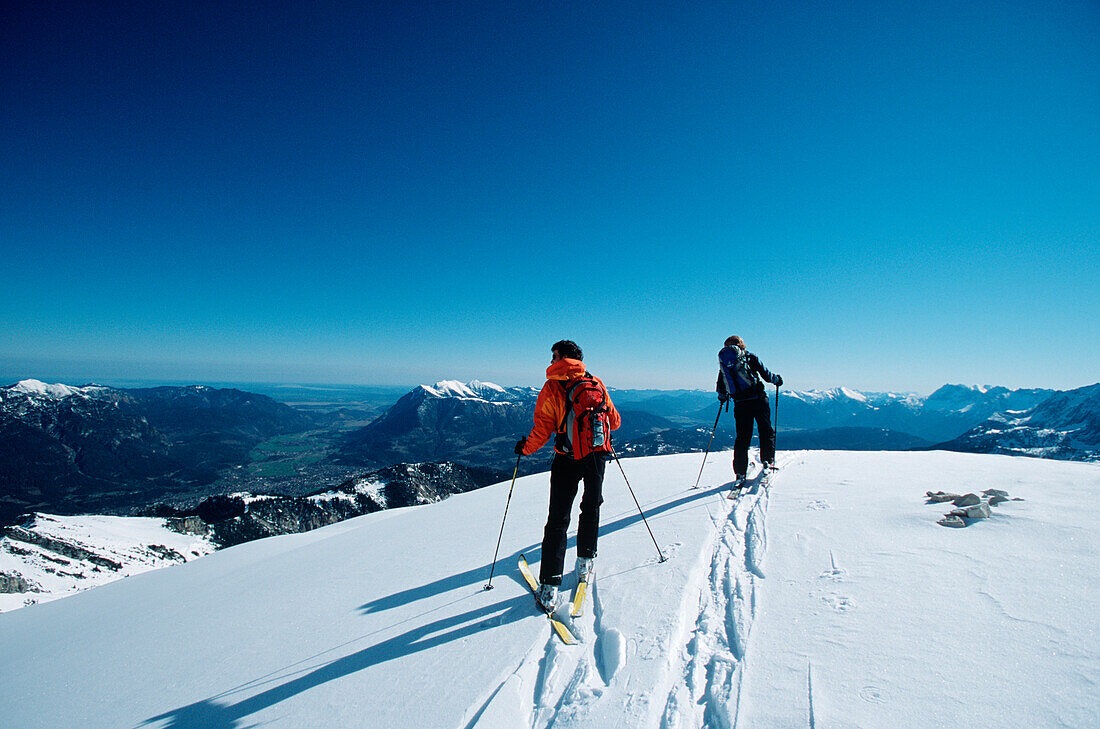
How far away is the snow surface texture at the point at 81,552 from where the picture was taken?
293 feet

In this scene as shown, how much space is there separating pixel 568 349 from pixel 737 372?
5.00 metres

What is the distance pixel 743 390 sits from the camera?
8984 mm

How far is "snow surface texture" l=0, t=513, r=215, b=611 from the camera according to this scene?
293 feet

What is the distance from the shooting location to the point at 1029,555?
4.28 metres

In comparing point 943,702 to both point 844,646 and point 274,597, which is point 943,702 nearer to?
point 844,646

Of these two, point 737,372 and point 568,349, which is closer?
point 568,349

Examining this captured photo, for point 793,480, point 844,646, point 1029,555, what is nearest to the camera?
point 844,646

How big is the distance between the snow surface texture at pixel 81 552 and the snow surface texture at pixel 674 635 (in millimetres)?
108324

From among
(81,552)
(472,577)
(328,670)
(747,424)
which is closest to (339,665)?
(328,670)

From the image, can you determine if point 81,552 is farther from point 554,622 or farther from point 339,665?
point 554,622

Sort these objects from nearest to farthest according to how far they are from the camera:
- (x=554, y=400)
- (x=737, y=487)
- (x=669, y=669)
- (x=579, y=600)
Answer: (x=669, y=669) < (x=579, y=600) < (x=554, y=400) < (x=737, y=487)

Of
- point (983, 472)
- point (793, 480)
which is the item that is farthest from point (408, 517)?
point (983, 472)

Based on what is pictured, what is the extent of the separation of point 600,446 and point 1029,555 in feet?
15.1

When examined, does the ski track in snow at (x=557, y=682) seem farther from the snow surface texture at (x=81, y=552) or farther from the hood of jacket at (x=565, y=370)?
the snow surface texture at (x=81, y=552)
